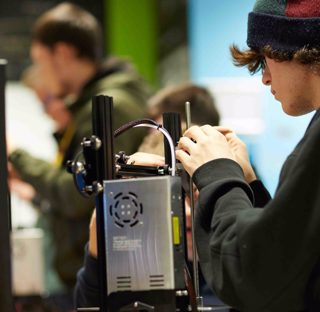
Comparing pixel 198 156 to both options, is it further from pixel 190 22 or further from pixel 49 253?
pixel 190 22

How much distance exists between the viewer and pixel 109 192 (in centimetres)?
143

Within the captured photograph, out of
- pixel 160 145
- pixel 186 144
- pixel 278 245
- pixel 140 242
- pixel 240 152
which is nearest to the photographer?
pixel 278 245

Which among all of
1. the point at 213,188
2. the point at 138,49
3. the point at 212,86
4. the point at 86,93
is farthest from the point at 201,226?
the point at 138,49

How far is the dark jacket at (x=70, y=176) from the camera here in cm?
333

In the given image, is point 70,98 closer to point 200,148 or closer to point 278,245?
point 200,148

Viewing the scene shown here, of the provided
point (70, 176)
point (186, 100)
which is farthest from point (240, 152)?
point (70, 176)

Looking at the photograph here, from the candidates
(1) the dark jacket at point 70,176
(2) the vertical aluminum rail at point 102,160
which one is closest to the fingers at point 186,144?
(2) the vertical aluminum rail at point 102,160

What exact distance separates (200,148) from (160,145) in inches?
23.5

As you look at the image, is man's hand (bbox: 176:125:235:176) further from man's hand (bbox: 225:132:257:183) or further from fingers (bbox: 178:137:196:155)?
man's hand (bbox: 225:132:257:183)

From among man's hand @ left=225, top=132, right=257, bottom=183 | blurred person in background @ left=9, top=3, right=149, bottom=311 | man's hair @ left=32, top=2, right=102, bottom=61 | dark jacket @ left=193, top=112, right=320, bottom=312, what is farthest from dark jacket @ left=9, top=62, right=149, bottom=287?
dark jacket @ left=193, top=112, right=320, bottom=312

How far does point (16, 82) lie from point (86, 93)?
2.77 meters

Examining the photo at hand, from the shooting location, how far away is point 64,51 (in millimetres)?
3695

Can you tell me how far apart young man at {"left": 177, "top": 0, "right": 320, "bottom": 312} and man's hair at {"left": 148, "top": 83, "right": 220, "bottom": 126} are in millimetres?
1217

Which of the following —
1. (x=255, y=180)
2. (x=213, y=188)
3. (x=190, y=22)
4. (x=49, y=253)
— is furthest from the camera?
(x=190, y=22)
